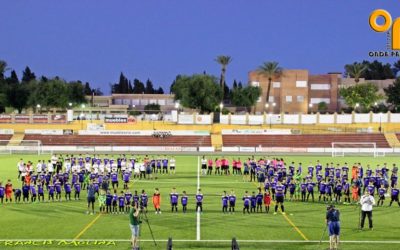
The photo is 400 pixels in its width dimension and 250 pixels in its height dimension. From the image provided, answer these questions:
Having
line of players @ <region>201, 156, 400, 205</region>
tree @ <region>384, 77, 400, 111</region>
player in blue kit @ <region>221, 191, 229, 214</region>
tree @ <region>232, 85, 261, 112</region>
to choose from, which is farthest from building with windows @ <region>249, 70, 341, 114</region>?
player in blue kit @ <region>221, 191, 229, 214</region>

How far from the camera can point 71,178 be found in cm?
3869

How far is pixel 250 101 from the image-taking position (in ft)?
357

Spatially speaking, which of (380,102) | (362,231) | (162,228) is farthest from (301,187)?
(380,102)

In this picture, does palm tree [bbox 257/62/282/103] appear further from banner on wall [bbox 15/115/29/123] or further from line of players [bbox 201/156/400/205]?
line of players [bbox 201/156/400/205]

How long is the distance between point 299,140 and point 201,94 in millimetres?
25282

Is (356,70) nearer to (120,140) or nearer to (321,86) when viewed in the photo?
(321,86)

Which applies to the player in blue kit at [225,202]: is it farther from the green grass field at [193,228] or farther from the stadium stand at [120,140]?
the stadium stand at [120,140]

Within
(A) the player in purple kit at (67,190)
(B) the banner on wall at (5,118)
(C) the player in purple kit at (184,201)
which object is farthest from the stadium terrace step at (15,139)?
(C) the player in purple kit at (184,201)

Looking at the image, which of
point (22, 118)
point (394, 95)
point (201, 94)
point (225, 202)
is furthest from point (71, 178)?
point (394, 95)

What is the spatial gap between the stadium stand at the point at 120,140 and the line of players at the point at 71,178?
30.3 meters

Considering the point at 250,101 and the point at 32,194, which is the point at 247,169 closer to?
the point at 32,194

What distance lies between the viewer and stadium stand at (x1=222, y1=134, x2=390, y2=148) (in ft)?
254

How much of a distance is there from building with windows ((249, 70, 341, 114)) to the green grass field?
267 ft

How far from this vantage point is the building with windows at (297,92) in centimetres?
10969
